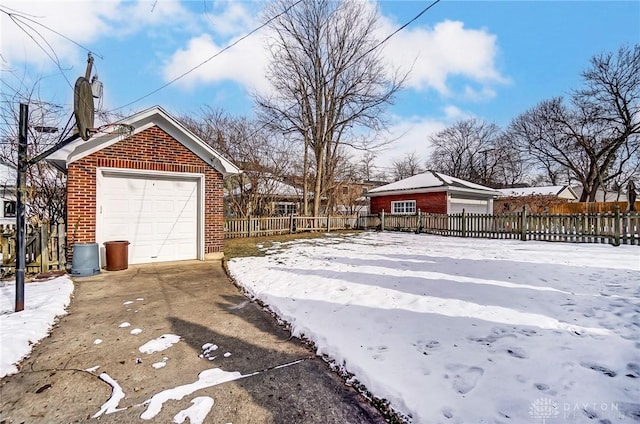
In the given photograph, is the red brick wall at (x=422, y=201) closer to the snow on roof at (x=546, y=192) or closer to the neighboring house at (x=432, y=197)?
the neighboring house at (x=432, y=197)

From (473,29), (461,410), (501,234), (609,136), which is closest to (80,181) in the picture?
(461,410)

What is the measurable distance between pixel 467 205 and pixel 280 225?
39.1 feet

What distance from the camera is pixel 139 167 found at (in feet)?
→ 25.2

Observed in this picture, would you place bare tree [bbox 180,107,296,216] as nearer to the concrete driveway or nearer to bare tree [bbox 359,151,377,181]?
bare tree [bbox 359,151,377,181]

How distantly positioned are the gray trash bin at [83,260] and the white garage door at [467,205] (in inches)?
680

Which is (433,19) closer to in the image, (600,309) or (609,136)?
(600,309)

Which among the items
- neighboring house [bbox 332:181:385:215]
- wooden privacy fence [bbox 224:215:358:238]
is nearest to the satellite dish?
wooden privacy fence [bbox 224:215:358:238]

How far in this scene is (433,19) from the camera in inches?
305

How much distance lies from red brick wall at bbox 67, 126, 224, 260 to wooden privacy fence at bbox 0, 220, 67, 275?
0.19 m

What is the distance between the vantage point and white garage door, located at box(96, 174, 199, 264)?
750 cm

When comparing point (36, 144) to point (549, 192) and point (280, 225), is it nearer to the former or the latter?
point (280, 225)

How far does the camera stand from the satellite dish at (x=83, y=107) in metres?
4.42

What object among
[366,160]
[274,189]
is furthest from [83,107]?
[366,160]

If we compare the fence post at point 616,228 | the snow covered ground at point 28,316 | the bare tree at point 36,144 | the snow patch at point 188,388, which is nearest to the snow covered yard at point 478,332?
the snow patch at point 188,388
